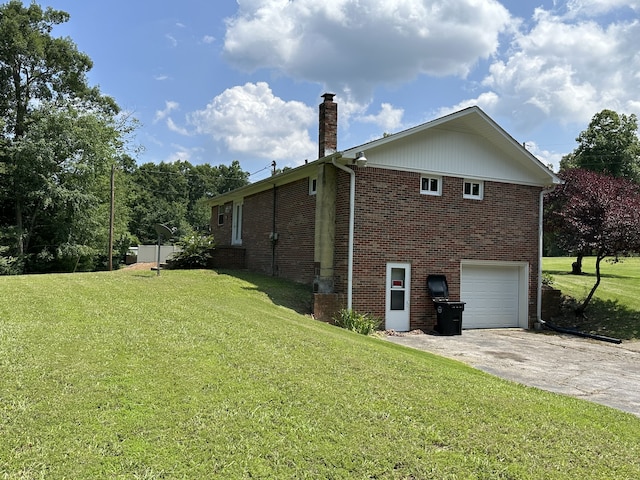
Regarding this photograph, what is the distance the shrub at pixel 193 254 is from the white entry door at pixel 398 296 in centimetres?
776

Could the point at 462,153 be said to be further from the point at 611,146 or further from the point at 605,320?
the point at 611,146

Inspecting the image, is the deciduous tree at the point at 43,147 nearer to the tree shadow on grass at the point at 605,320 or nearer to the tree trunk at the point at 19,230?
the tree trunk at the point at 19,230

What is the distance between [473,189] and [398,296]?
414 cm

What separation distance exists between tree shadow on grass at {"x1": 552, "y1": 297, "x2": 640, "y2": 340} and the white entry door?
19.7 feet

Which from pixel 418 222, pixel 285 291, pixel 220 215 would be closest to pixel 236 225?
pixel 220 215

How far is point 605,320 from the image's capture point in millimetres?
16156

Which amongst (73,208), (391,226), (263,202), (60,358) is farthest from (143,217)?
(60,358)

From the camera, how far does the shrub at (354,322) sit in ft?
42.1

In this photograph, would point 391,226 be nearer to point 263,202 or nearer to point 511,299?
point 511,299

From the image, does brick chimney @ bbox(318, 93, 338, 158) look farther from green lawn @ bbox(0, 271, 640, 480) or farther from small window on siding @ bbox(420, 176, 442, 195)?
green lawn @ bbox(0, 271, 640, 480)

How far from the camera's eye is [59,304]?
891cm

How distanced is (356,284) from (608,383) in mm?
6412

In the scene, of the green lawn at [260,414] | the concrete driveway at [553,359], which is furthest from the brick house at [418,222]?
the green lawn at [260,414]

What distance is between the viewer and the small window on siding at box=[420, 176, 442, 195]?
1442 centimetres
